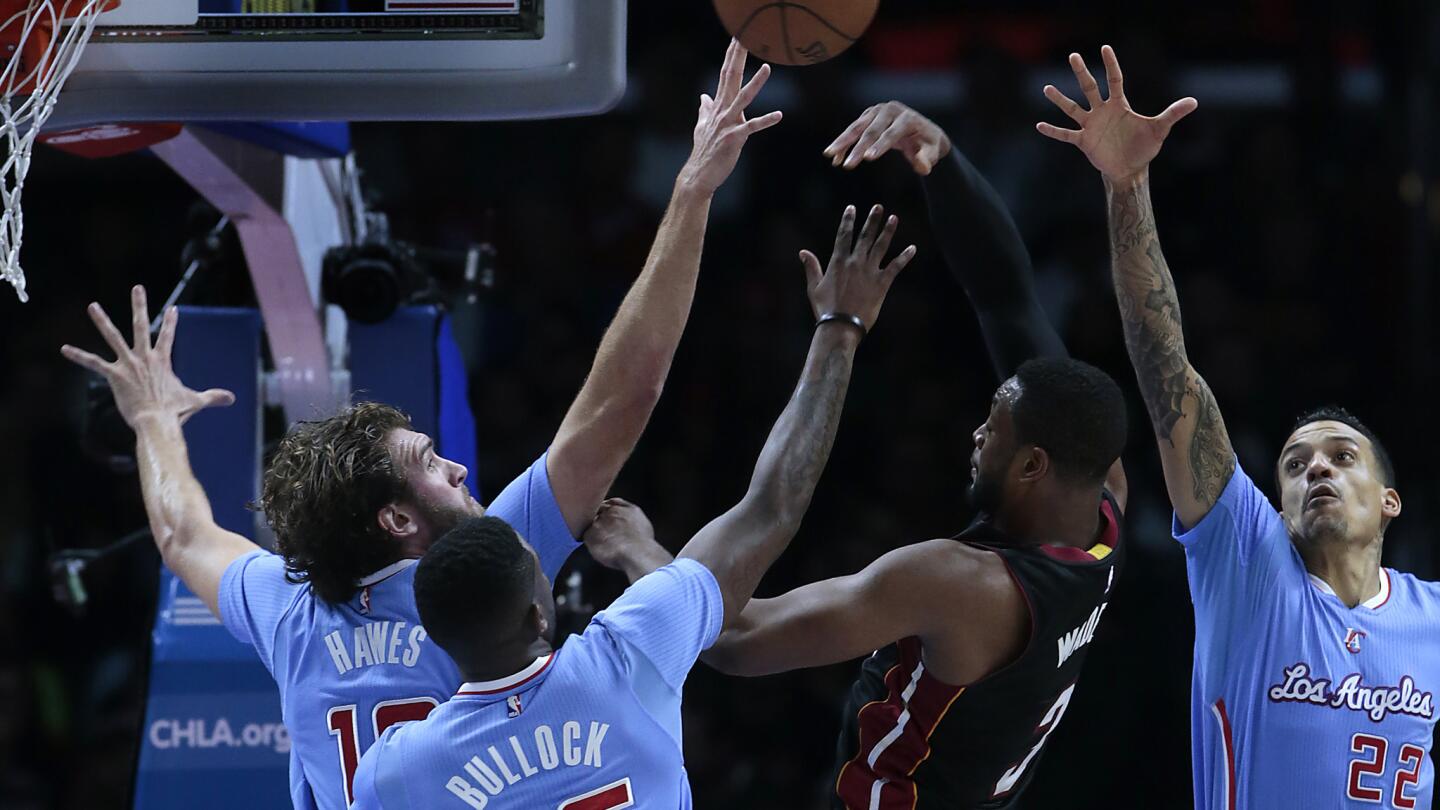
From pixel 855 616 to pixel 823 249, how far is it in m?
4.78

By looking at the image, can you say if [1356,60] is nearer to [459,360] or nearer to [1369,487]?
[1369,487]

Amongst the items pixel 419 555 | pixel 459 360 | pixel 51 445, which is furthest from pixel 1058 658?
pixel 51 445

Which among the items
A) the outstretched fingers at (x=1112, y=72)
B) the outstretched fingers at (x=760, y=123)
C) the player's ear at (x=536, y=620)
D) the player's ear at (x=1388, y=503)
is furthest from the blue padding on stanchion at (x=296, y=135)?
the player's ear at (x=1388, y=503)

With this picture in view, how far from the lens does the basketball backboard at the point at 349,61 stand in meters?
3.25

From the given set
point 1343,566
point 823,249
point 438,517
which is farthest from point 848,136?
point 823,249

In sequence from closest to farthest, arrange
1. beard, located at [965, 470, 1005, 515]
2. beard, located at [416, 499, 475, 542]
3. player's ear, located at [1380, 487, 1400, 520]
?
beard, located at [416, 499, 475, 542] → beard, located at [965, 470, 1005, 515] → player's ear, located at [1380, 487, 1400, 520]

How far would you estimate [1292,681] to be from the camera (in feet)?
11.6

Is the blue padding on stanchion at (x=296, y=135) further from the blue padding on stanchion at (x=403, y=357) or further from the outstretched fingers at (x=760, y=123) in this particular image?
the outstretched fingers at (x=760, y=123)

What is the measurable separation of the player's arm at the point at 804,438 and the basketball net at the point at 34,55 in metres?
1.58

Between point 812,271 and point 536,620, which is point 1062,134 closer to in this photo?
point 812,271

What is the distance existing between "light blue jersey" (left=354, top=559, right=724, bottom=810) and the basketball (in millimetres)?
1337

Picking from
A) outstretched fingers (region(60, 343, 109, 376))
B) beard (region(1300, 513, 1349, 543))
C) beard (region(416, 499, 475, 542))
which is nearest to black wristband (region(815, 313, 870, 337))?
beard (region(416, 499, 475, 542))

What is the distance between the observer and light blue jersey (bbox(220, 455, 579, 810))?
2.81 m

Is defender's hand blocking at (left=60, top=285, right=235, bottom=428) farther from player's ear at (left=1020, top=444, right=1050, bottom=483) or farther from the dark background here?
the dark background
